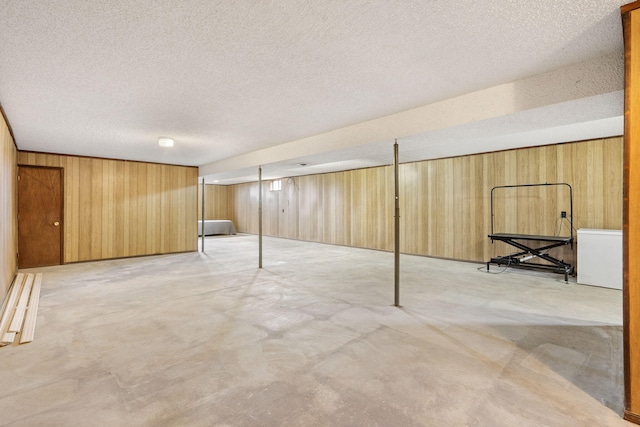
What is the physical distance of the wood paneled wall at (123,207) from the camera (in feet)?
21.0

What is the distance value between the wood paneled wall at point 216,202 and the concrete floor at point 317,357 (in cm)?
976

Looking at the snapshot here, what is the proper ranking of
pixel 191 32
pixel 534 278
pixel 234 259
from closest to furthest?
pixel 191 32 → pixel 534 278 → pixel 234 259

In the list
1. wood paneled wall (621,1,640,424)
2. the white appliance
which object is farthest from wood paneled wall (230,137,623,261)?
wood paneled wall (621,1,640,424)

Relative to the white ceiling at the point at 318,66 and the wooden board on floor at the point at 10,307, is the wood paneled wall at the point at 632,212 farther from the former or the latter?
the wooden board on floor at the point at 10,307

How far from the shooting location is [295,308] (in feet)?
11.6

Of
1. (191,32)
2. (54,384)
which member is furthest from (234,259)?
(191,32)

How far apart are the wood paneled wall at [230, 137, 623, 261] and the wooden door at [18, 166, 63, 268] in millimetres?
6759

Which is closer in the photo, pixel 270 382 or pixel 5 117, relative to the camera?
pixel 270 382

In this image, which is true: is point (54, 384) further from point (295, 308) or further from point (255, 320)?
point (295, 308)

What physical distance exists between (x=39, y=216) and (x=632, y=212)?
8681 mm

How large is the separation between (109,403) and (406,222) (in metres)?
6.97

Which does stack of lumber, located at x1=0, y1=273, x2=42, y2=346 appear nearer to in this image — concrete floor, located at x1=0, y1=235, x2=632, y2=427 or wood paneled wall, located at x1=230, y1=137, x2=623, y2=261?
concrete floor, located at x1=0, y1=235, x2=632, y2=427

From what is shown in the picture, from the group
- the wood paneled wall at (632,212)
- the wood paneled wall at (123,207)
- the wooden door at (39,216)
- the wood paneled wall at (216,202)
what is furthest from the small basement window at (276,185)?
the wood paneled wall at (632,212)

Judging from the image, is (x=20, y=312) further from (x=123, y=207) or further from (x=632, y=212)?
(x=632, y=212)
